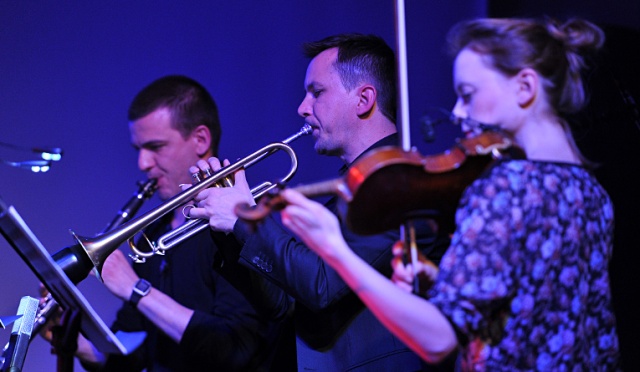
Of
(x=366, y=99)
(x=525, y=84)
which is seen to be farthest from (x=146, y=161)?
(x=525, y=84)

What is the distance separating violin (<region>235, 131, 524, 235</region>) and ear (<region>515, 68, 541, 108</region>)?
4.3 inches

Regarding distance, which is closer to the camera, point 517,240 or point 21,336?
point 517,240

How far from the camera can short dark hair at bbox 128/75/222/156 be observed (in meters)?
3.48

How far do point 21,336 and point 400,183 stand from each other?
4.02 ft

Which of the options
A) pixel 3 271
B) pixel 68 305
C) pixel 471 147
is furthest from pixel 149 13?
pixel 471 147

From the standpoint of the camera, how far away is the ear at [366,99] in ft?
8.60

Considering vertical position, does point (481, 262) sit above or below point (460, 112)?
below

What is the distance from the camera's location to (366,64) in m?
2.71

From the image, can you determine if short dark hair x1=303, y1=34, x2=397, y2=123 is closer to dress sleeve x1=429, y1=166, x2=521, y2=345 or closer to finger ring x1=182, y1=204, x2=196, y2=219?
finger ring x1=182, y1=204, x2=196, y2=219

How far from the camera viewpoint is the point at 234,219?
7.80ft

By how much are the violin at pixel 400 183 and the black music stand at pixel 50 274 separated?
1.88ft

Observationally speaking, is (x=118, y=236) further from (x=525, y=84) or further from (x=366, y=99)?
(x=525, y=84)

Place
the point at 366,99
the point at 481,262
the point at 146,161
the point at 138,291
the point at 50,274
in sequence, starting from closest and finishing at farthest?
the point at 481,262 → the point at 50,274 → the point at 366,99 → the point at 138,291 → the point at 146,161

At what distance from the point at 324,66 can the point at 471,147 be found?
4.11 ft
